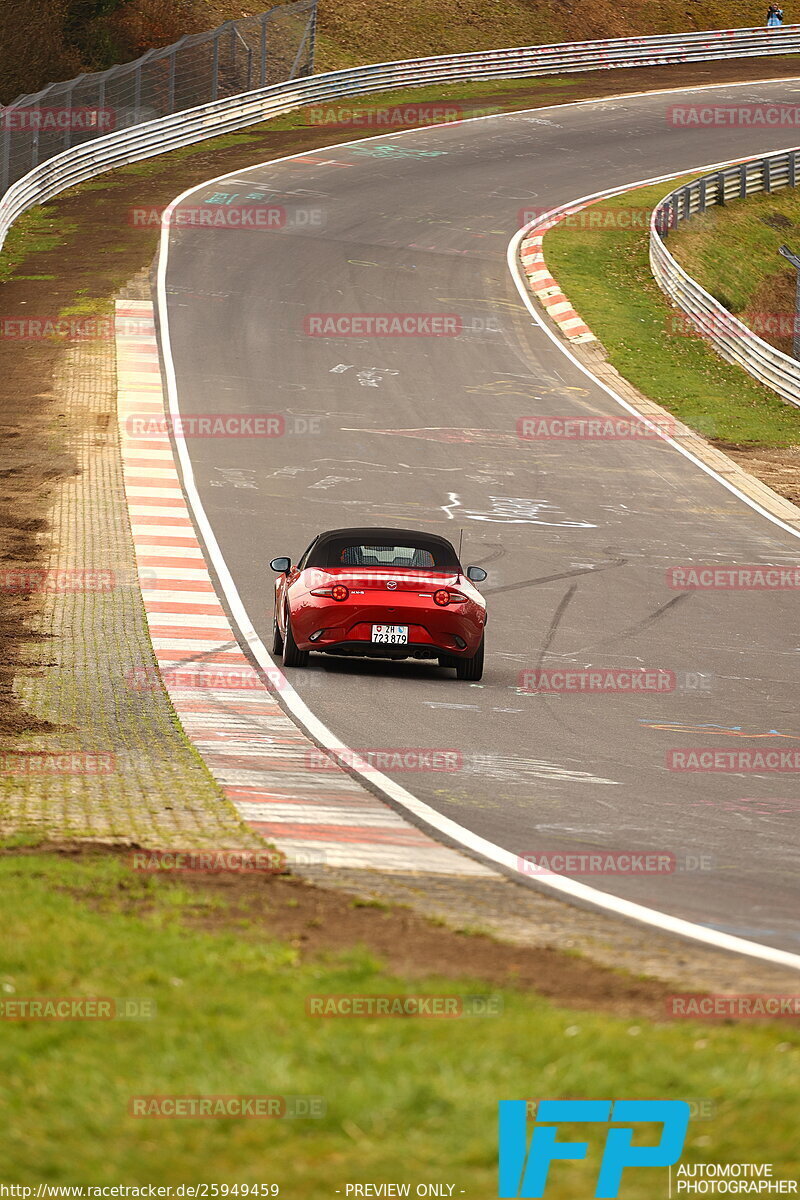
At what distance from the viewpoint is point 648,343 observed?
1421 inches

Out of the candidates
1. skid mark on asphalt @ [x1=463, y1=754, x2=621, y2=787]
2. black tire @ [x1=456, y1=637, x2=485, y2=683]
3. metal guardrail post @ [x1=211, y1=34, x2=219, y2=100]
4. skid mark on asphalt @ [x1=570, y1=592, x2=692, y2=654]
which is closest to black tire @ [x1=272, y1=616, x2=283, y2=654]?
black tire @ [x1=456, y1=637, x2=485, y2=683]

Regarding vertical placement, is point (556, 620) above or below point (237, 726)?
above

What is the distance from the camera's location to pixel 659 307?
127ft

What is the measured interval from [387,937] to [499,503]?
17987 mm

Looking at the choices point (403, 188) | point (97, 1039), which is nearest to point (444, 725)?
point (97, 1039)

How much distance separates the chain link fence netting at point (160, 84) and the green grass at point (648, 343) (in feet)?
49.1

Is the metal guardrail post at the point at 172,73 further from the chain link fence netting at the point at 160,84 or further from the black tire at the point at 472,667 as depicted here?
the black tire at the point at 472,667

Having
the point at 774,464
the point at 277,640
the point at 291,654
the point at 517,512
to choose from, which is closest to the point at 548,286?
the point at 774,464

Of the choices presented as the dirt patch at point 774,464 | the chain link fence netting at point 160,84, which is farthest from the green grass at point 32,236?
the dirt patch at point 774,464

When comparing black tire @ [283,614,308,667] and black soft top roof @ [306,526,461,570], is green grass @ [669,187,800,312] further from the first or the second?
black tire @ [283,614,308,667]

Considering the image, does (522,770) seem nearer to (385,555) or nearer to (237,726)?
(237,726)

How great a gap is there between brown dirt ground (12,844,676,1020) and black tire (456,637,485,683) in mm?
7457

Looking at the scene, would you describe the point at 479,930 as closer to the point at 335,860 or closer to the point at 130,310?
the point at 335,860

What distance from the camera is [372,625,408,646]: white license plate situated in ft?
48.9
